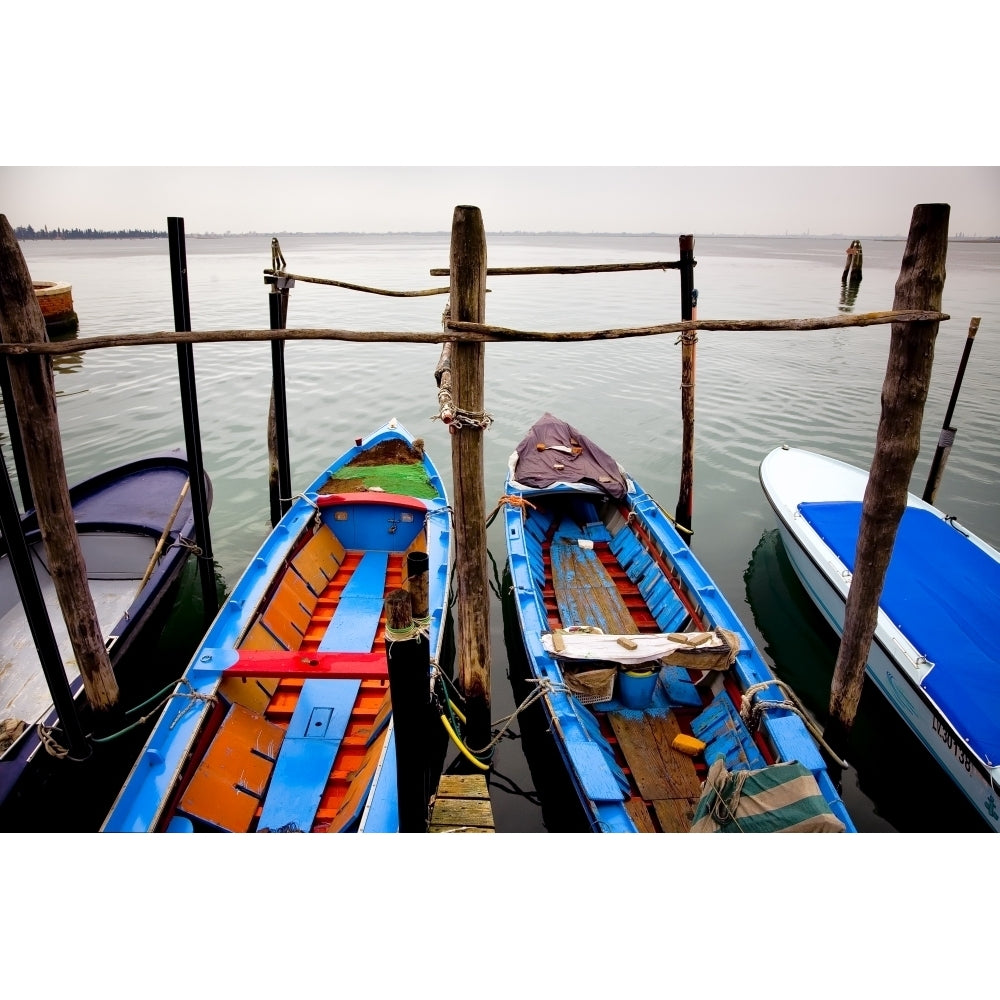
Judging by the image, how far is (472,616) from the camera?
16.9ft

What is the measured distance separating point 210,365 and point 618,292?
25.6 meters

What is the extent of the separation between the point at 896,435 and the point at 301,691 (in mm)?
5717

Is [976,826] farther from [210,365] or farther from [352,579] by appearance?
[210,365]

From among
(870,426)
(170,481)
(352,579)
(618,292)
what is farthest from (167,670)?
(618,292)

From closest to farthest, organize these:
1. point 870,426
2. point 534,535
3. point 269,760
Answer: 1. point 269,760
2. point 534,535
3. point 870,426

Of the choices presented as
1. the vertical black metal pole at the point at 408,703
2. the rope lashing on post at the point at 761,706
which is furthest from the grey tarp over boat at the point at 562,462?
the vertical black metal pole at the point at 408,703

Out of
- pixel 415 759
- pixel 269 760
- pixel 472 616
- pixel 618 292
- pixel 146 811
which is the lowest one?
pixel 269 760

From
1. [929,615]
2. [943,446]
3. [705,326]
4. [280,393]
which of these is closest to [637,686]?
[929,615]

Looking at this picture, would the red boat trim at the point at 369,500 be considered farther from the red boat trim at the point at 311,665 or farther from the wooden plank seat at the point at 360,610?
the red boat trim at the point at 311,665

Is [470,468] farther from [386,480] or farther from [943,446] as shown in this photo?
[943,446]

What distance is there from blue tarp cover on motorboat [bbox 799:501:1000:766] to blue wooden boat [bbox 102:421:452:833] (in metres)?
4.77

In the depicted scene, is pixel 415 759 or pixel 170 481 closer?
pixel 415 759

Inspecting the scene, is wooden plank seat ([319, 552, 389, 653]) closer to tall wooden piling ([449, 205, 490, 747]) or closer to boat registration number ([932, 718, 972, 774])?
tall wooden piling ([449, 205, 490, 747])

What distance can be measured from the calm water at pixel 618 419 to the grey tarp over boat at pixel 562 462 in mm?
1680
